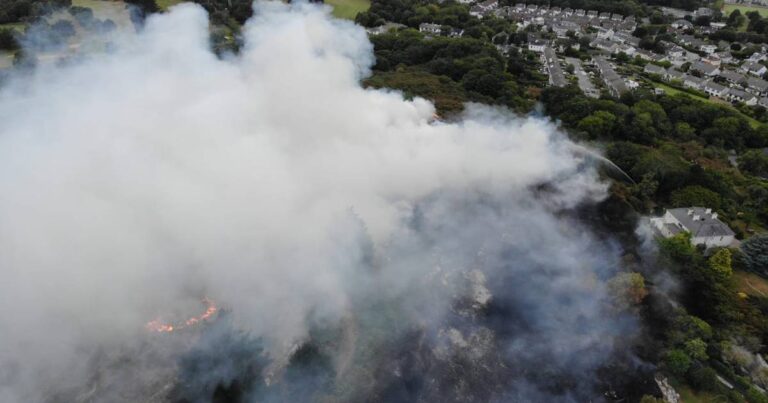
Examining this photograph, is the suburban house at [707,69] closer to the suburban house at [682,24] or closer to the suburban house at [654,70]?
the suburban house at [654,70]

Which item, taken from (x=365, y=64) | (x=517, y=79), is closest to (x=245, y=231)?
(x=365, y=64)

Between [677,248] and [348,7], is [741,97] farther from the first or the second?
[348,7]

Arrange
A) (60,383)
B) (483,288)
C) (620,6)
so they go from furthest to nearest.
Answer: (620,6), (483,288), (60,383)

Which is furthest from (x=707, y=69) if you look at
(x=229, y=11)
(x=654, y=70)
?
(x=229, y=11)

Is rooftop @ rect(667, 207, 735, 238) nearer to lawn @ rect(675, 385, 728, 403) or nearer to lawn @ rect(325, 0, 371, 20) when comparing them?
lawn @ rect(675, 385, 728, 403)

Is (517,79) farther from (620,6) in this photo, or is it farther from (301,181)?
(620,6)

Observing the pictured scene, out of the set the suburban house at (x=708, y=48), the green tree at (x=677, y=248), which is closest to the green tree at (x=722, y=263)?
the green tree at (x=677, y=248)

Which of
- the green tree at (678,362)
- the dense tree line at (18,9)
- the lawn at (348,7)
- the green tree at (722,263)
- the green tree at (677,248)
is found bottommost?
the green tree at (722,263)
